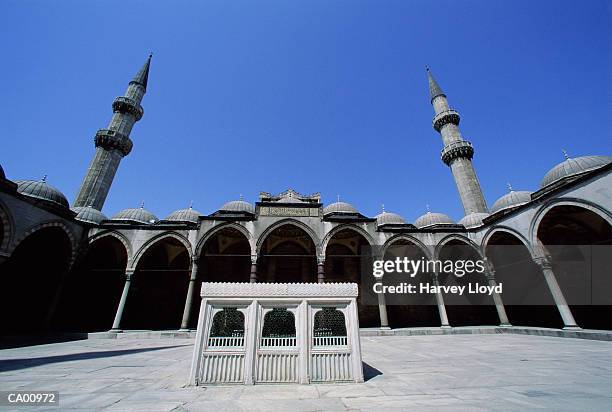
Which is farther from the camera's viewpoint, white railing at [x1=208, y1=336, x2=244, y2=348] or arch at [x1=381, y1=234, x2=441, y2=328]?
arch at [x1=381, y1=234, x2=441, y2=328]

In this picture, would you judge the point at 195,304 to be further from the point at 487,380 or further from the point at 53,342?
the point at 487,380

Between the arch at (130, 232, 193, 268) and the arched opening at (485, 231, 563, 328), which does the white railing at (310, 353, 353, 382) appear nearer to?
the arch at (130, 232, 193, 268)

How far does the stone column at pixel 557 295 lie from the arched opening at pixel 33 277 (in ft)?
80.6

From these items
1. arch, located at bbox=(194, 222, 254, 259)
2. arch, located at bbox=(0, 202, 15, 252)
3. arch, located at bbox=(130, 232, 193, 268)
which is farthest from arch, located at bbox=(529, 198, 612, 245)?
arch, located at bbox=(0, 202, 15, 252)

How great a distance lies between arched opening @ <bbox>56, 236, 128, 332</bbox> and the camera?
1586cm

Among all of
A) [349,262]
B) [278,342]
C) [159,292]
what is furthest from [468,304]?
[159,292]

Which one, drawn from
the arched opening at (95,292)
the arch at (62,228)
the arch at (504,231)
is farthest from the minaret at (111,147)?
the arch at (504,231)

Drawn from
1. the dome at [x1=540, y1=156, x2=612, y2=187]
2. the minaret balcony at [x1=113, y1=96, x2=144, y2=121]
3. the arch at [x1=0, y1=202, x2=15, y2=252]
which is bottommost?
the arch at [x1=0, y1=202, x2=15, y2=252]

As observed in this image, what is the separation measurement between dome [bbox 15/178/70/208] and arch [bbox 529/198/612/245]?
25.9m

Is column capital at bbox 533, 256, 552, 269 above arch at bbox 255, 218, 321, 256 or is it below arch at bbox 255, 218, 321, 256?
below

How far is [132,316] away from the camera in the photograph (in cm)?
1741

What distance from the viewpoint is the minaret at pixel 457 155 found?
23062 mm

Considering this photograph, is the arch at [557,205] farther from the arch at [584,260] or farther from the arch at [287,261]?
the arch at [287,261]

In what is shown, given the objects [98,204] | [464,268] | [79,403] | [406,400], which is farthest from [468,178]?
[98,204]
